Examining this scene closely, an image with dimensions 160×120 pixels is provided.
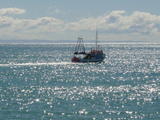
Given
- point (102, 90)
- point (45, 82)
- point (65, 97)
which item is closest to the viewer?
point (65, 97)

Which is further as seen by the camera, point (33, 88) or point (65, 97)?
point (33, 88)

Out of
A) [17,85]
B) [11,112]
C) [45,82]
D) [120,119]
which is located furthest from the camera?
[45,82]

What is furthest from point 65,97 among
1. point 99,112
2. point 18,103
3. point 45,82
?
point 45,82

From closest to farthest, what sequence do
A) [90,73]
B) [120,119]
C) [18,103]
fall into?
[120,119] → [18,103] → [90,73]

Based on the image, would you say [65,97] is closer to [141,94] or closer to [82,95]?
[82,95]

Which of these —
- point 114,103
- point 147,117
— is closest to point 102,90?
point 114,103

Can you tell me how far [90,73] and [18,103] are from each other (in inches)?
3017

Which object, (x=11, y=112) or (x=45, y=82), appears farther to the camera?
(x=45, y=82)

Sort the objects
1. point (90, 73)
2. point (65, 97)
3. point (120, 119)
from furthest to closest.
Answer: point (90, 73) < point (65, 97) < point (120, 119)

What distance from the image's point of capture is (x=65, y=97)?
341 feet

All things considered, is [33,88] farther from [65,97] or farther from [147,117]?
[147,117]

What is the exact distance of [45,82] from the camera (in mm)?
138250

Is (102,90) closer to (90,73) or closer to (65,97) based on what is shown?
(65,97)

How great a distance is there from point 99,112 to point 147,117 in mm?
8979
